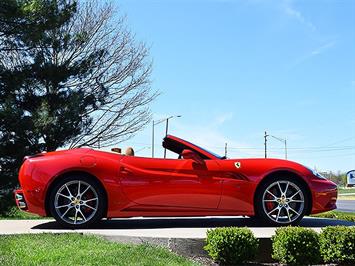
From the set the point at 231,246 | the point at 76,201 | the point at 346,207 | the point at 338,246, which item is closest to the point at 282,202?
the point at 338,246

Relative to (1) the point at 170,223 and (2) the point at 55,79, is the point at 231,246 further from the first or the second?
(2) the point at 55,79

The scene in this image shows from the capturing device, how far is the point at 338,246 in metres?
5.34

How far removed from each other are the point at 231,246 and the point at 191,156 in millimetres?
1610

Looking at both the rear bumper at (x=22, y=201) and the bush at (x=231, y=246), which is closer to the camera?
the bush at (x=231, y=246)

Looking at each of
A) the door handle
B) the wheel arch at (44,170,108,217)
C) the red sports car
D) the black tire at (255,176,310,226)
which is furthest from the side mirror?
the wheel arch at (44,170,108,217)

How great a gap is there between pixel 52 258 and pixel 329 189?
3.99m

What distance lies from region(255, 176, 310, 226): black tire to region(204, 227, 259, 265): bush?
1.23 metres

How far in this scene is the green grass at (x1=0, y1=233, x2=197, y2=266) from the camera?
13.9ft

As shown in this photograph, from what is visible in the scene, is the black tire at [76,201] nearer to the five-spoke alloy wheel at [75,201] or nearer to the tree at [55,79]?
the five-spoke alloy wheel at [75,201]

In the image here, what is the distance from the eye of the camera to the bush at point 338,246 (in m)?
5.34

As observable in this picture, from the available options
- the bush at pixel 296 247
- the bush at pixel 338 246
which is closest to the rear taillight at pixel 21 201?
Answer: the bush at pixel 296 247

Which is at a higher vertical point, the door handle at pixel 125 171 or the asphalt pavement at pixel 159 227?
the door handle at pixel 125 171

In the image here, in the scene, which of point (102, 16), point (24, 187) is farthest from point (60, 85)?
point (24, 187)

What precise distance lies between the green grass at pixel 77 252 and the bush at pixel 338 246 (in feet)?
Answer: 5.55
